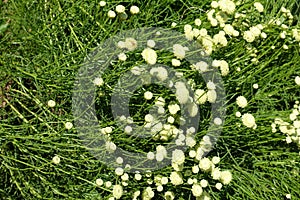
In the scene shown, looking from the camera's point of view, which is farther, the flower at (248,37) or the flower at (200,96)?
the flower at (248,37)

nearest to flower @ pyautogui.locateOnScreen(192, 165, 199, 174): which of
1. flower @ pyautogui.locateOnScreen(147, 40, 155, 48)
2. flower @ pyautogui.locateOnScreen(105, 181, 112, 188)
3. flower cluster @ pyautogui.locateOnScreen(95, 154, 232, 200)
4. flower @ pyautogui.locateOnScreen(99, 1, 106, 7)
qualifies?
flower cluster @ pyautogui.locateOnScreen(95, 154, 232, 200)

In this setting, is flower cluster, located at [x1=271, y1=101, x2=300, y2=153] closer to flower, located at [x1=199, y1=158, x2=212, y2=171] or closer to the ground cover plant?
the ground cover plant

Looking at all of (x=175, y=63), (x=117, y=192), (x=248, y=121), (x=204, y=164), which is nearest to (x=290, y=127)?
(x=248, y=121)

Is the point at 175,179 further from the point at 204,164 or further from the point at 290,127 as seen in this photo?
the point at 290,127

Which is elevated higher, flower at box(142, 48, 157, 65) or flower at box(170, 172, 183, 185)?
flower at box(142, 48, 157, 65)

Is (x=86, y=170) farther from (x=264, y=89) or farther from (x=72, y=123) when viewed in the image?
(x=264, y=89)

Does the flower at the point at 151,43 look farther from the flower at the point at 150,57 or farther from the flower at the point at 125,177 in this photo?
the flower at the point at 125,177

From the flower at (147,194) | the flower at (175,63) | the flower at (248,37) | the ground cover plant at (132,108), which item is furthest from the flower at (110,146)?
the flower at (248,37)

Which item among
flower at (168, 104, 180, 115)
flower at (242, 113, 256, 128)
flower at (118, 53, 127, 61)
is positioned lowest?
flower at (242, 113, 256, 128)
